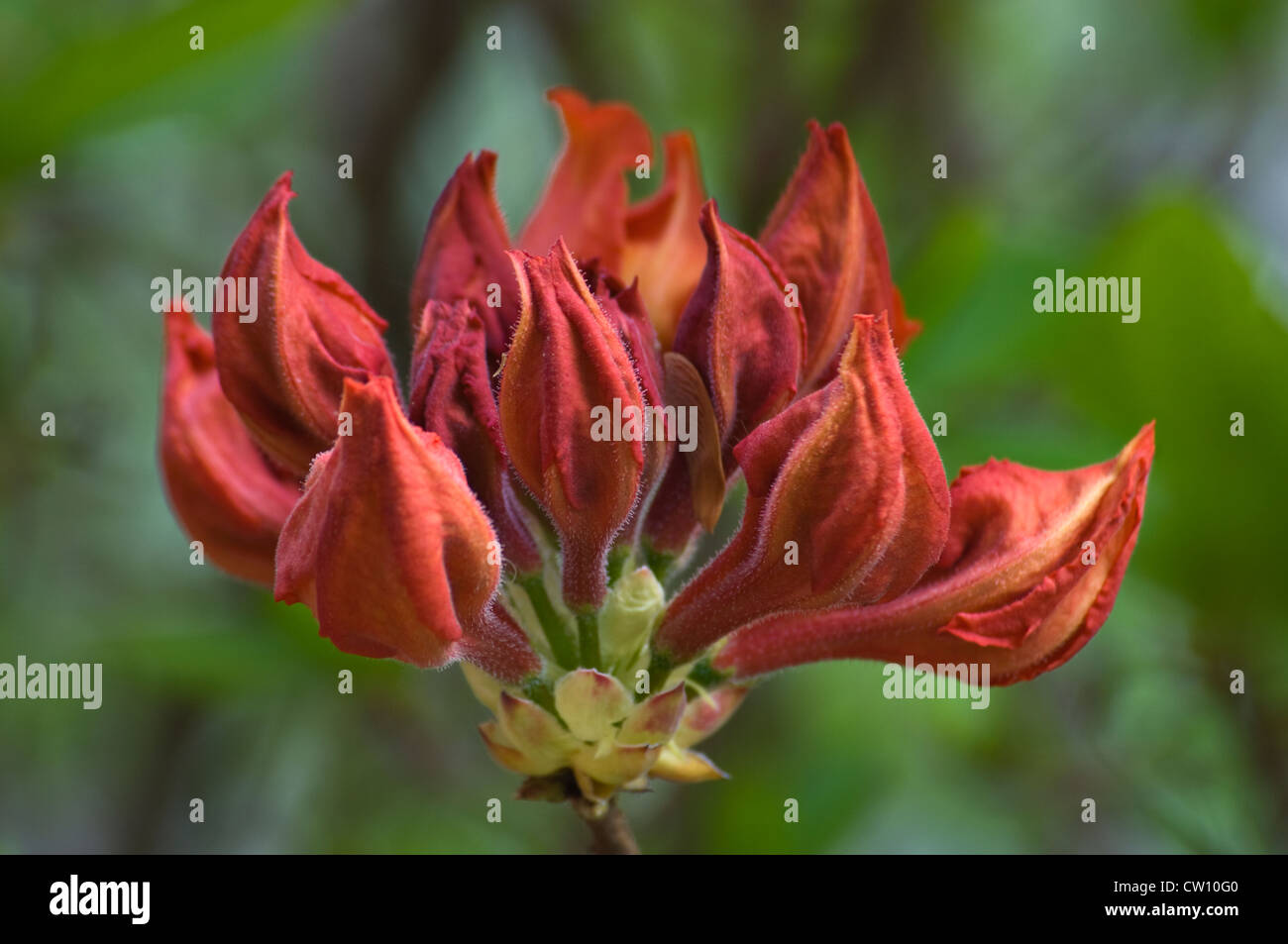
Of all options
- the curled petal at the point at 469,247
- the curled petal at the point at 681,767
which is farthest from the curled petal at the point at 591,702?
the curled petal at the point at 469,247

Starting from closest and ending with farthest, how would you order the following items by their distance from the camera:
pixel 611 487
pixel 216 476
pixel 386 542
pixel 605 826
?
pixel 386 542
pixel 611 487
pixel 605 826
pixel 216 476

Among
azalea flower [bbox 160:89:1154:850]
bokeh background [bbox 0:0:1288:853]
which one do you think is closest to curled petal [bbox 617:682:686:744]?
azalea flower [bbox 160:89:1154:850]

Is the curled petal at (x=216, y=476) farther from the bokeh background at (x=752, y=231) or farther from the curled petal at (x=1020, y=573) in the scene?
the bokeh background at (x=752, y=231)

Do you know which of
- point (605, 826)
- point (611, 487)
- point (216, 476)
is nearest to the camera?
point (611, 487)

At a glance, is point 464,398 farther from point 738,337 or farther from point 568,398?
point 738,337

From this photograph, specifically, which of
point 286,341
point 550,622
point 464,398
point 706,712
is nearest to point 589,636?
point 550,622

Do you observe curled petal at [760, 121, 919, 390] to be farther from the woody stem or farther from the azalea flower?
the woody stem

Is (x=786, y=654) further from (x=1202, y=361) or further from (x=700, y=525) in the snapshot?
(x=1202, y=361)

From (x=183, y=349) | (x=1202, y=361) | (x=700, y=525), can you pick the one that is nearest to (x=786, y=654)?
(x=700, y=525)
